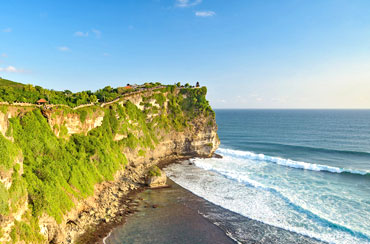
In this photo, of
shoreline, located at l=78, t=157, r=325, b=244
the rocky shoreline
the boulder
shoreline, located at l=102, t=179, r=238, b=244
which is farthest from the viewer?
the boulder

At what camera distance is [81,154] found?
103 feet

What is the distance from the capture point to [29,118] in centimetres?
2648

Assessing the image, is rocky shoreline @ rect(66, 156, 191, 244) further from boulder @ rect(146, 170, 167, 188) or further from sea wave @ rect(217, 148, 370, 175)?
sea wave @ rect(217, 148, 370, 175)

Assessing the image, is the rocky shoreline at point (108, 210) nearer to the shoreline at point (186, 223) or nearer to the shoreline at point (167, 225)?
the shoreline at point (186, 223)

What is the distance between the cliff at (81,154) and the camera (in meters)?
19.0

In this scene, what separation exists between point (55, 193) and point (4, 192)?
6631 millimetres

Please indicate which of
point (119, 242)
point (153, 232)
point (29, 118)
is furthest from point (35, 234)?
point (29, 118)

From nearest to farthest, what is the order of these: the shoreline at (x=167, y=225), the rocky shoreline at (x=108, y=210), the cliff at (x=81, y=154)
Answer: the cliff at (x=81, y=154) < the rocky shoreline at (x=108, y=210) < the shoreline at (x=167, y=225)

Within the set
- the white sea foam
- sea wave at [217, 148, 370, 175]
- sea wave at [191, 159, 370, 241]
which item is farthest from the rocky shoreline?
sea wave at [217, 148, 370, 175]

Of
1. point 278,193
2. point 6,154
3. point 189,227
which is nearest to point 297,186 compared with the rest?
point 278,193

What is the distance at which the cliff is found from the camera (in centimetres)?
1902

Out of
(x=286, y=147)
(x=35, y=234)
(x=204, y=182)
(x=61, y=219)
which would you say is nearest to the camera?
(x=35, y=234)

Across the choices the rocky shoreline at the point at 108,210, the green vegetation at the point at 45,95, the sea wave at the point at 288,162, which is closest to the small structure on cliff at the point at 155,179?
the rocky shoreline at the point at 108,210

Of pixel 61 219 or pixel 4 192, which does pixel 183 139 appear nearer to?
pixel 61 219
